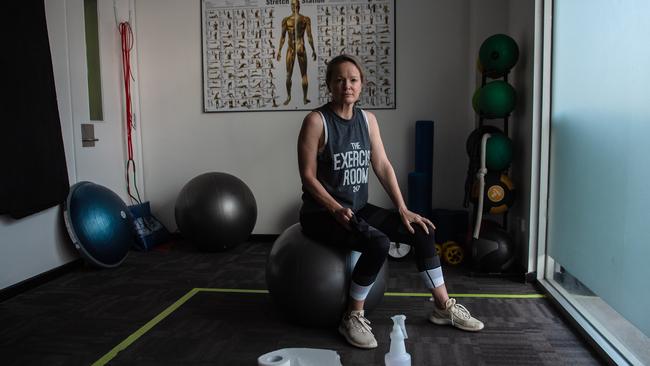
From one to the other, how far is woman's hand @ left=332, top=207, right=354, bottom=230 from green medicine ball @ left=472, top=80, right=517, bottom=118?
154 centimetres

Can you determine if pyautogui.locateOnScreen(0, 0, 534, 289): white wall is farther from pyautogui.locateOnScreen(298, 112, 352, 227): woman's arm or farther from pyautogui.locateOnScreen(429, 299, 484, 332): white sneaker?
pyautogui.locateOnScreen(298, 112, 352, 227): woman's arm

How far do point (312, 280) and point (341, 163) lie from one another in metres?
0.53

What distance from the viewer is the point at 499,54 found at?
3.26 metres

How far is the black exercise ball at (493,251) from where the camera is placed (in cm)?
324

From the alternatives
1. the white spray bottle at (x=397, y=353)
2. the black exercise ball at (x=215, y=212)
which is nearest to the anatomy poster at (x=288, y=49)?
the black exercise ball at (x=215, y=212)

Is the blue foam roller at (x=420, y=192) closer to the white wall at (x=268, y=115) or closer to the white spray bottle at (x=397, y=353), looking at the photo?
the white wall at (x=268, y=115)

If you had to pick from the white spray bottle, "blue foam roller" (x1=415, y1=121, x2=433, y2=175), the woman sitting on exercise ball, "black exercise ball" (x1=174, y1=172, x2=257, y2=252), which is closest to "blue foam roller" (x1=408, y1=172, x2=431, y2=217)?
"blue foam roller" (x1=415, y1=121, x2=433, y2=175)

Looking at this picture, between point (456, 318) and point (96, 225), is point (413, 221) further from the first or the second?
point (96, 225)

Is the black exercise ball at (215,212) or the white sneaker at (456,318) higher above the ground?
the black exercise ball at (215,212)

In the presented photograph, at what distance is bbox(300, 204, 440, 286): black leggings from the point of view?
7.23 ft

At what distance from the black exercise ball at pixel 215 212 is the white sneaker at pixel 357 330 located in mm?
1766

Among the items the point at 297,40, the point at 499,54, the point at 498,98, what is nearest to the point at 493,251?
the point at 498,98

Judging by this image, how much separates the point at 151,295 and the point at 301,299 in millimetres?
1125

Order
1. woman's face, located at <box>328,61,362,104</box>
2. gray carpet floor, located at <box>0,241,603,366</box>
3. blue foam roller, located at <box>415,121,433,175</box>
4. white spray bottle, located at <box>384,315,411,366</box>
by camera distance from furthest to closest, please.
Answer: blue foam roller, located at <box>415,121,433,175</box>, woman's face, located at <box>328,61,362,104</box>, gray carpet floor, located at <box>0,241,603,366</box>, white spray bottle, located at <box>384,315,411,366</box>
